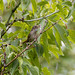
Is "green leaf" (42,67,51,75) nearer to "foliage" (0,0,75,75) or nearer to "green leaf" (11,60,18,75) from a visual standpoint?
"foliage" (0,0,75,75)

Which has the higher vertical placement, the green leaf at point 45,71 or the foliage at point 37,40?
the foliage at point 37,40

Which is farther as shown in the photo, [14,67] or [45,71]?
[45,71]

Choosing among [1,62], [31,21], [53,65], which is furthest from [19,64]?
[53,65]

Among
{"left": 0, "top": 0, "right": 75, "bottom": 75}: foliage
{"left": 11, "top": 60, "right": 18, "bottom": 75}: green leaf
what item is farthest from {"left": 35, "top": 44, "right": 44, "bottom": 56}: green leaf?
{"left": 11, "top": 60, "right": 18, "bottom": 75}: green leaf

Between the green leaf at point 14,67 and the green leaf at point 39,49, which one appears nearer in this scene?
the green leaf at point 14,67

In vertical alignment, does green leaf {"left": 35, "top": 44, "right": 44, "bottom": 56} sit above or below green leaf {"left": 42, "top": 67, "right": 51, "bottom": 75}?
above

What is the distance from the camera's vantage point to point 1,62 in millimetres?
748

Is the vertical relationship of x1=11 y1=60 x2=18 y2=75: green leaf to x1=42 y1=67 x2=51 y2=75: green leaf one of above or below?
above

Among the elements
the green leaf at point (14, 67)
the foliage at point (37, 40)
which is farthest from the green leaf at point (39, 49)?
the green leaf at point (14, 67)

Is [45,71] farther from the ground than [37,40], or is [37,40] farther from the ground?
[37,40]

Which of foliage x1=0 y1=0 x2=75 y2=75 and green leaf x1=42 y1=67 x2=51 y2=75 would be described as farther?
green leaf x1=42 y1=67 x2=51 y2=75

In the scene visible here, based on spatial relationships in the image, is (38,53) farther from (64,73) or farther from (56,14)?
(64,73)

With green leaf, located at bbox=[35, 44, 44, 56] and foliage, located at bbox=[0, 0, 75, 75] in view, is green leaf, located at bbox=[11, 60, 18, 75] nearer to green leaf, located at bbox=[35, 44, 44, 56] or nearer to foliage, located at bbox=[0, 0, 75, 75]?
foliage, located at bbox=[0, 0, 75, 75]

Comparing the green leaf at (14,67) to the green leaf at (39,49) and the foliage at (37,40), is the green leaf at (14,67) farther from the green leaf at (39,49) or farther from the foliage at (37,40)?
the green leaf at (39,49)
